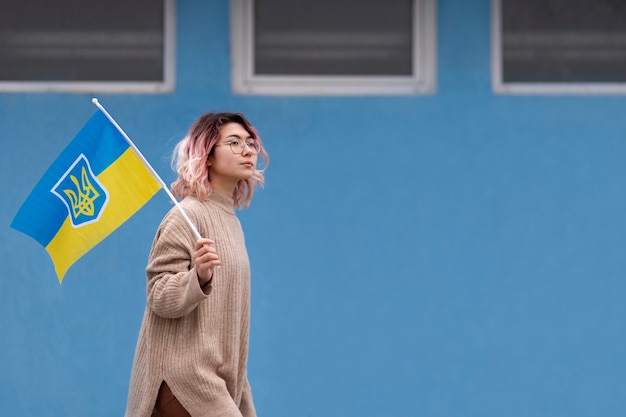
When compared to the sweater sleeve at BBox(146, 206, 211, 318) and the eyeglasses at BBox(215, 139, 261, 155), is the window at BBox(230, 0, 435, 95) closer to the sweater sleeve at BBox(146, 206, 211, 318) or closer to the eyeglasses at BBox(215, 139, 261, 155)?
the eyeglasses at BBox(215, 139, 261, 155)

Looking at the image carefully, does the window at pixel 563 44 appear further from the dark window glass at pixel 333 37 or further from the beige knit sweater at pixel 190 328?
the beige knit sweater at pixel 190 328

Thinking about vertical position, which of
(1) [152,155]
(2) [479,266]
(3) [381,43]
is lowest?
(2) [479,266]

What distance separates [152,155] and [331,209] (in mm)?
1001

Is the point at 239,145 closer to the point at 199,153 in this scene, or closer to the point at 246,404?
the point at 199,153

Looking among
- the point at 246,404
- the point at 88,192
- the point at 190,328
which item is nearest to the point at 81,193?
the point at 88,192

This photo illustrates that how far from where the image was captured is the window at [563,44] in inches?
274

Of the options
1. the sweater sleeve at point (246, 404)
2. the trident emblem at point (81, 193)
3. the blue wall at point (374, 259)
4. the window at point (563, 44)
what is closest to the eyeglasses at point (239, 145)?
the trident emblem at point (81, 193)

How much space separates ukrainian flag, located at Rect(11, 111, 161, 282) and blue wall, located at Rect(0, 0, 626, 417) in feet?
6.53

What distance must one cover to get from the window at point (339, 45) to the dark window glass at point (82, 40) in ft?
1.69

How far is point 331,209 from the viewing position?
6836 mm

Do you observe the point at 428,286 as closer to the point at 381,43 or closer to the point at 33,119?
the point at 381,43

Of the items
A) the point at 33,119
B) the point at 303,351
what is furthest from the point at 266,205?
the point at 33,119

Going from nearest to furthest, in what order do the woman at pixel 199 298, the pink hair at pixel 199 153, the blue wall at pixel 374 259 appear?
the woman at pixel 199 298 → the pink hair at pixel 199 153 → the blue wall at pixel 374 259

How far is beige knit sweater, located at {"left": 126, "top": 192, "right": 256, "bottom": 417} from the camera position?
448 cm
